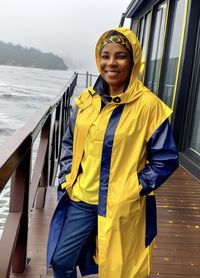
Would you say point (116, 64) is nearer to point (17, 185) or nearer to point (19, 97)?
point (17, 185)

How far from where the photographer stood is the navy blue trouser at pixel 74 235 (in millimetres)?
1630

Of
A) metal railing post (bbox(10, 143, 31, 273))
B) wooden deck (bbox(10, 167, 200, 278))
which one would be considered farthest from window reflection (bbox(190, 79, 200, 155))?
metal railing post (bbox(10, 143, 31, 273))

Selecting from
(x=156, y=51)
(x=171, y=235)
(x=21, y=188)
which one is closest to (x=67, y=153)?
(x=21, y=188)

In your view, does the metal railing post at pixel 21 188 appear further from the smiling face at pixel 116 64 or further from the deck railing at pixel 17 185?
the smiling face at pixel 116 64

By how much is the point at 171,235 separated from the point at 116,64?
167 cm

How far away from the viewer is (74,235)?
1.63 metres

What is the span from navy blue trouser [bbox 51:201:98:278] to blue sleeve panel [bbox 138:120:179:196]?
0.88ft

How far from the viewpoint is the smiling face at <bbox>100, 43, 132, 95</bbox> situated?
1569 mm

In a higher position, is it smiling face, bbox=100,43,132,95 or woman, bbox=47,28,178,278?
smiling face, bbox=100,43,132,95

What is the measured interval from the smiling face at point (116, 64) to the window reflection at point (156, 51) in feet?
18.0

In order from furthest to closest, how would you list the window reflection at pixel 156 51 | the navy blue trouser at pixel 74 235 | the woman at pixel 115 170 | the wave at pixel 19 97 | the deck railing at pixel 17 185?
1. the wave at pixel 19 97
2. the window reflection at pixel 156 51
3. the navy blue trouser at pixel 74 235
4. the woman at pixel 115 170
5. the deck railing at pixel 17 185

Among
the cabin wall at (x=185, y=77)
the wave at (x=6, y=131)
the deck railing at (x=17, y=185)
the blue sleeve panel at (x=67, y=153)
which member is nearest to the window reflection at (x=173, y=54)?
the cabin wall at (x=185, y=77)

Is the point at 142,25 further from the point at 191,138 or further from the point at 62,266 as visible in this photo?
the point at 62,266

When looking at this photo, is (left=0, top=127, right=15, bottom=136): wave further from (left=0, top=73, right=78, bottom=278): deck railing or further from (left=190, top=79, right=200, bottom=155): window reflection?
(left=0, top=73, right=78, bottom=278): deck railing
